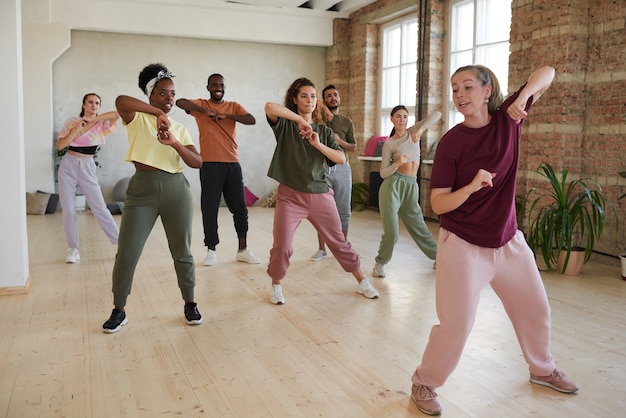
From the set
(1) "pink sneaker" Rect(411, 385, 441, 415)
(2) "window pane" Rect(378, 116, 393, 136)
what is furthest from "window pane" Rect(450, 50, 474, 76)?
(1) "pink sneaker" Rect(411, 385, 441, 415)

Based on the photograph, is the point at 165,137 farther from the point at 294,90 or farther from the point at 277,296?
the point at 277,296

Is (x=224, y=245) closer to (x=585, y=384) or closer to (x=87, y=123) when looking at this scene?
(x=87, y=123)

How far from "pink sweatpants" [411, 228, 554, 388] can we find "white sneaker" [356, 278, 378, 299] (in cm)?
173

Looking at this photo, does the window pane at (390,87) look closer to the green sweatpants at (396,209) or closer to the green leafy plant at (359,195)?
the green leafy plant at (359,195)

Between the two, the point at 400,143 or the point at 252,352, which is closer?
the point at 252,352

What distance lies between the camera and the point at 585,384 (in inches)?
115

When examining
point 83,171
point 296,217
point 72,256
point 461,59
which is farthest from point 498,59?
point 72,256

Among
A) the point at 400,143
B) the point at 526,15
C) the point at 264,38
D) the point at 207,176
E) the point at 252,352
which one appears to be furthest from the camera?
the point at 264,38

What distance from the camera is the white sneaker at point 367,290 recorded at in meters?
4.46

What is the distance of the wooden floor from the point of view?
2.71 m

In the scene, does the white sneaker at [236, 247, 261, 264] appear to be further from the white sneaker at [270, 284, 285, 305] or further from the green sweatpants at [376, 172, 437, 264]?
the white sneaker at [270, 284, 285, 305]

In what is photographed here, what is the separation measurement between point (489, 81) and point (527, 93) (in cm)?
16

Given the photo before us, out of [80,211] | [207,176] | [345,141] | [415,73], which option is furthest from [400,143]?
[80,211]

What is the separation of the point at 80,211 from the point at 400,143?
611 centimetres
